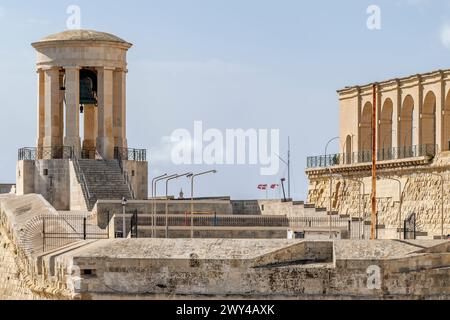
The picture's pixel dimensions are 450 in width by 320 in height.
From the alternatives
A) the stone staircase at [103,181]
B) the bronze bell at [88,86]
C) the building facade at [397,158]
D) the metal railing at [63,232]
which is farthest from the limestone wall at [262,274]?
the bronze bell at [88,86]

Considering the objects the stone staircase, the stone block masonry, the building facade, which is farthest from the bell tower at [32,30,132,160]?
the stone block masonry

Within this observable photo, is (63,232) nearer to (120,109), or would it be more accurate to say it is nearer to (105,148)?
(105,148)

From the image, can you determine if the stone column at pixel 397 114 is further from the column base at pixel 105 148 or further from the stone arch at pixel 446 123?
the column base at pixel 105 148

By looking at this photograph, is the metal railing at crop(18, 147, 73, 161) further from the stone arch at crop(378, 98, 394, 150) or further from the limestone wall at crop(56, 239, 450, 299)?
the limestone wall at crop(56, 239, 450, 299)

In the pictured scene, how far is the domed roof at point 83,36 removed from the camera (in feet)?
242

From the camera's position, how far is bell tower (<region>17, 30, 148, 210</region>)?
7369 cm

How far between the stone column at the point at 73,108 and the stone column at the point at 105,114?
2.61 ft

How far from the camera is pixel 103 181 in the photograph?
72500mm

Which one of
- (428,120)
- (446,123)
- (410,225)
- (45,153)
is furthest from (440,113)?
(45,153)

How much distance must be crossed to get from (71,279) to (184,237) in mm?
6972

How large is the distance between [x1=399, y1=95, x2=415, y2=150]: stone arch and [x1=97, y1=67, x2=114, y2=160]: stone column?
12.2 metres

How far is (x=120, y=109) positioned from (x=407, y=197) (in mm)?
11139
